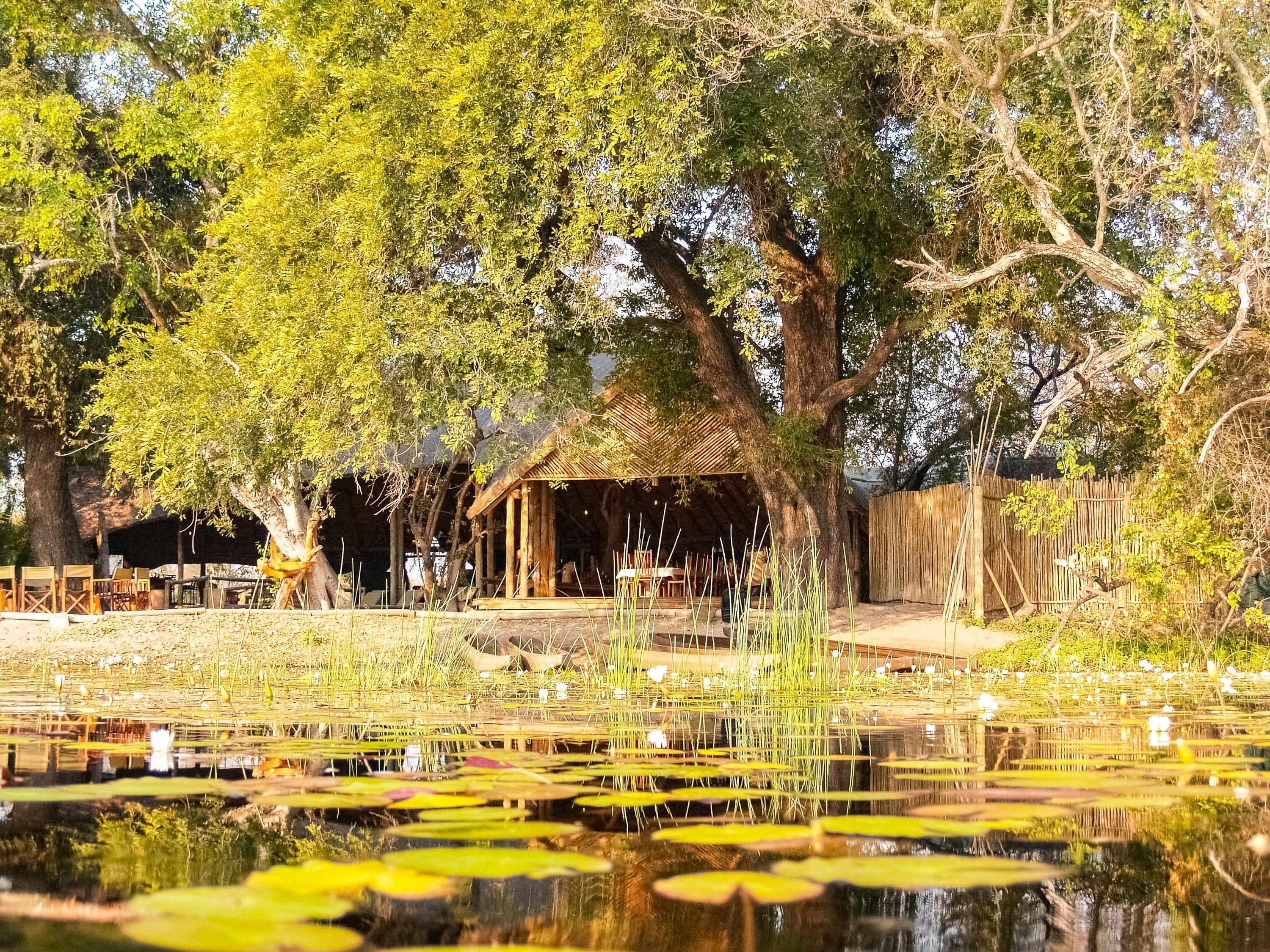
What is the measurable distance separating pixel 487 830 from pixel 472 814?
0.17 m

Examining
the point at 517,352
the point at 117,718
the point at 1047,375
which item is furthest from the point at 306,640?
the point at 1047,375

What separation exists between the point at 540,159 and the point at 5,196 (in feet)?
30.2

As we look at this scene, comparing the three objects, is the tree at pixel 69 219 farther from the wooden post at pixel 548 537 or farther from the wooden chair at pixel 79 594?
the wooden post at pixel 548 537

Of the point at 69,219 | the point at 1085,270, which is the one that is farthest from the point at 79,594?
the point at 1085,270

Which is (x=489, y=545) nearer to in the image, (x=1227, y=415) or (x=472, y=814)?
(x=1227, y=415)

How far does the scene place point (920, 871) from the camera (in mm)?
1816

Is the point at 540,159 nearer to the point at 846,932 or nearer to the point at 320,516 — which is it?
the point at 320,516

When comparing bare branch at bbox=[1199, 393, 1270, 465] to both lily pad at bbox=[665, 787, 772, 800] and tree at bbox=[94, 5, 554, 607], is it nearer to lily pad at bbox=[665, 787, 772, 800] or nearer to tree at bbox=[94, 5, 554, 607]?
tree at bbox=[94, 5, 554, 607]

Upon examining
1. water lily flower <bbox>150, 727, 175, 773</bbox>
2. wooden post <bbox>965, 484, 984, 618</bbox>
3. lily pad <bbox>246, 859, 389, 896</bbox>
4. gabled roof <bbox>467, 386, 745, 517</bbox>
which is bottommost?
water lily flower <bbox>150, 727, 175, 773</bbox>

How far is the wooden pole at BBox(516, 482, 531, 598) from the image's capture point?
16797 millimetres

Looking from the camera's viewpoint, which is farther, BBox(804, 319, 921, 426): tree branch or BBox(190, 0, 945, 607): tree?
BBox(804, 319, 921, 426): tree branch

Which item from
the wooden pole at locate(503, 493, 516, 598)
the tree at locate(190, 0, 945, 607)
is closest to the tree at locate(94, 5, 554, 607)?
the tree at locate(190, 0, 945, 607)

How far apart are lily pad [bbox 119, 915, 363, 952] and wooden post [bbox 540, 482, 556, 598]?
631 inches

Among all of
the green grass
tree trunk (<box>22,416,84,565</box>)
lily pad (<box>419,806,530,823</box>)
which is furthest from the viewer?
tree trunk (<box>22,416,84,565</box>)
